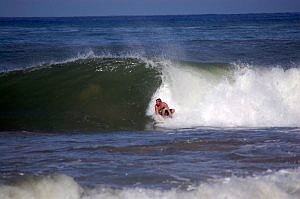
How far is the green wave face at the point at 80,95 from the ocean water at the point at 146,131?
1.2 inches

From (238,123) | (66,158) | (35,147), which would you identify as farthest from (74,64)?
(66,158)

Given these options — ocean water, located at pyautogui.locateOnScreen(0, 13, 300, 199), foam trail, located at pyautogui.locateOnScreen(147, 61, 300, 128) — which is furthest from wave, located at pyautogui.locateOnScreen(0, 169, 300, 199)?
foam trail, located at pyautogui.locateOnScreen(147, 61, 300, 128)

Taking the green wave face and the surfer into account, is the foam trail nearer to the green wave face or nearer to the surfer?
the surfer

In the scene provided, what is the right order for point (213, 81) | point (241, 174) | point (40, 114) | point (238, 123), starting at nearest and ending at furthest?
point (241, 174)
point (238, 123)
point (40, 114)
point (213, 81)

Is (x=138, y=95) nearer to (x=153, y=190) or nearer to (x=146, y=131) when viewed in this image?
(x=146, y=131)

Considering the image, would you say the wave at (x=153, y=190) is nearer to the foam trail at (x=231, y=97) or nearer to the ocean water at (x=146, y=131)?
the ocean water at (x=146, y=131)

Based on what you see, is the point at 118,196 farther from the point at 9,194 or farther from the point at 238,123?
the point at 238,123

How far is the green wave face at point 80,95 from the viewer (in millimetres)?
12711

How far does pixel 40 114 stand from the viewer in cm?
1362

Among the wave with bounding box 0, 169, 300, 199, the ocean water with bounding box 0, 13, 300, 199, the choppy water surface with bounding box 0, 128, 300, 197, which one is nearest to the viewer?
the wave with bounding box 0, 169, 300, 199

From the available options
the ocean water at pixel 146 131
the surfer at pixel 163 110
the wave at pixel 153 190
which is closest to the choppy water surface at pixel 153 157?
the ocean water at pixel 146 131

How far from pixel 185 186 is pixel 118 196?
3.00 feet

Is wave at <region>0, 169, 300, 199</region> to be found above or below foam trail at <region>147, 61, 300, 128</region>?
below

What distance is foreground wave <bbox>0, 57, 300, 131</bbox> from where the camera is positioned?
12734mm
